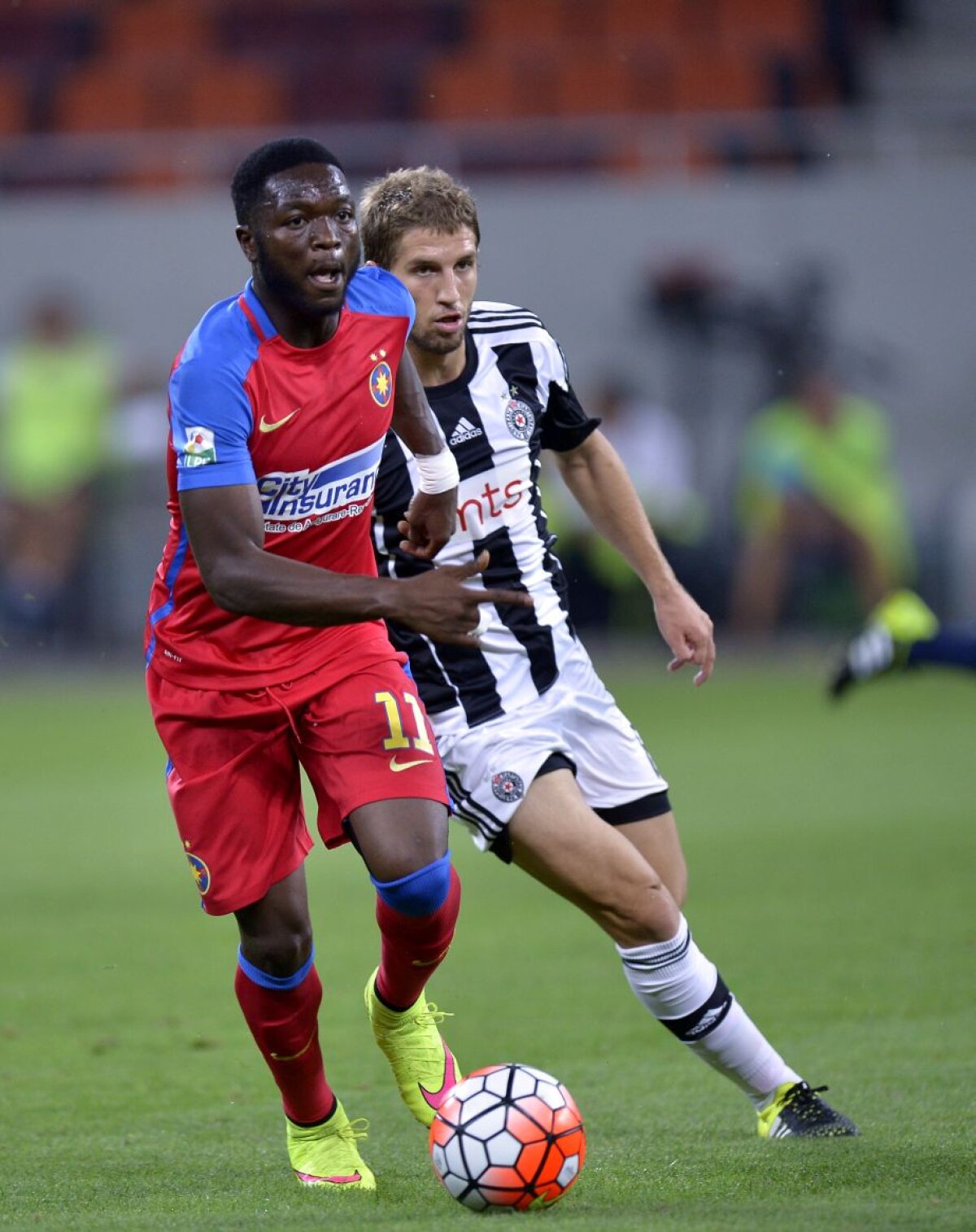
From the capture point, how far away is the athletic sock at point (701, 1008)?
496 cm

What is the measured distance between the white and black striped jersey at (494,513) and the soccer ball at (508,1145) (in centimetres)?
117

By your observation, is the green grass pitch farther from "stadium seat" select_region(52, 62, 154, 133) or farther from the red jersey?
"stadium seat" select_region(52, 62, 154, 133)

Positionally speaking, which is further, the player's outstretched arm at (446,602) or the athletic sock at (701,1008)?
the athletic sock at (701,1008)

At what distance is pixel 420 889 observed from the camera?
14.8ft

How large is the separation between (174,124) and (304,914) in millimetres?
16711

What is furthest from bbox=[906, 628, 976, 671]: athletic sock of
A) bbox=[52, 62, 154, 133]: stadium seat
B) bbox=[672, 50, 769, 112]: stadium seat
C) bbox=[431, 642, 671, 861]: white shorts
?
bbox=[52, 62, 154, 133]: stadium seat

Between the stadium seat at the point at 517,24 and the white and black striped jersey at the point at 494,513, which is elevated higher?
the stadium seat at the point at 517,24

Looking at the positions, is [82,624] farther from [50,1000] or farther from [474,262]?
[474,262]

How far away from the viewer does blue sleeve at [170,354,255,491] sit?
4254 mm

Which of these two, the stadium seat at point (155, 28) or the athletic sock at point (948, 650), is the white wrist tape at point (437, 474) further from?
the stadium seat at point (155, 28)

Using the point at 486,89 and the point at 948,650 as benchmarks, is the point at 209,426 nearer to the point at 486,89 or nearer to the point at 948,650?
the point at 948,650

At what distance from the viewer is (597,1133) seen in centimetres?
498

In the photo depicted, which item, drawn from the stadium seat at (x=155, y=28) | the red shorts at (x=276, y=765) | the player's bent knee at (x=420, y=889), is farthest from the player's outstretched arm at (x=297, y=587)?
the stadium seat at (x=155, y=28)

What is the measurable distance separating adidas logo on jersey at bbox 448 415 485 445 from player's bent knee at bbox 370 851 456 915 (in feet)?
3.98
